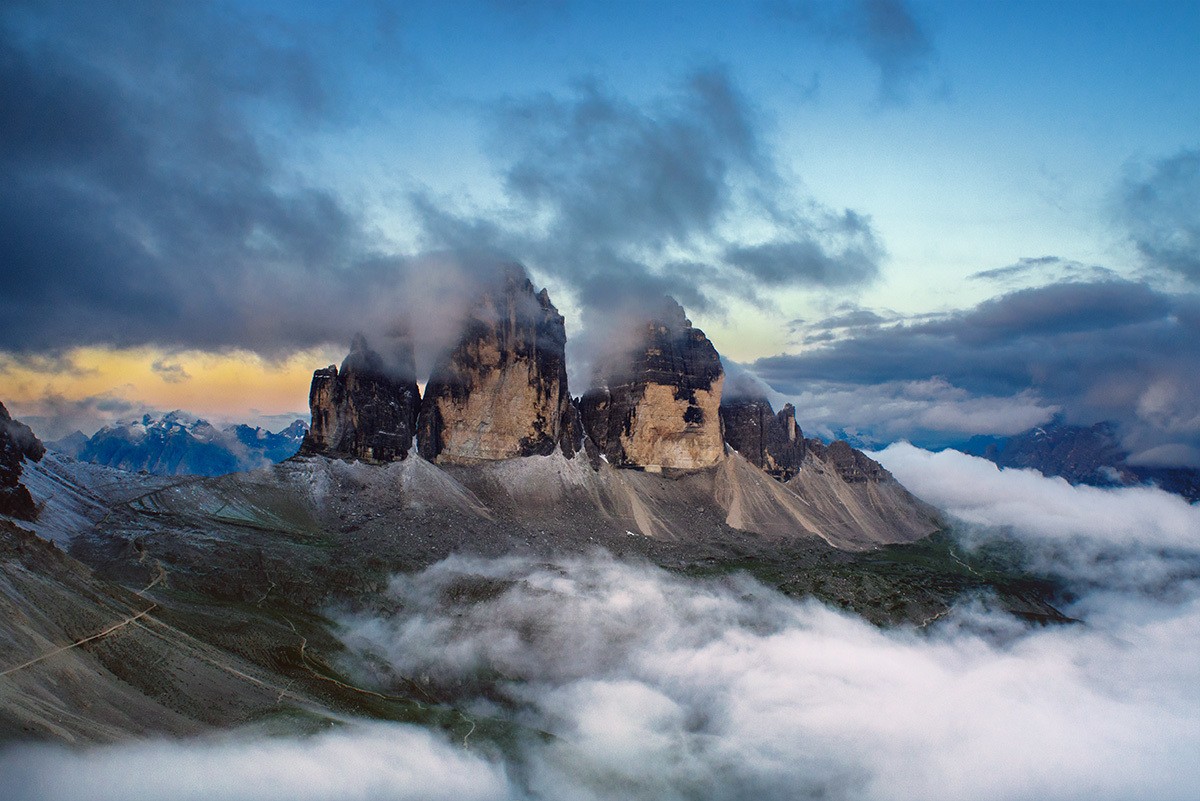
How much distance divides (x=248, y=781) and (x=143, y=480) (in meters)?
114

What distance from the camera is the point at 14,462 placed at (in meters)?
117

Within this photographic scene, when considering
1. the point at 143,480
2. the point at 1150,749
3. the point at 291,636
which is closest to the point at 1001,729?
the point at 1150,749

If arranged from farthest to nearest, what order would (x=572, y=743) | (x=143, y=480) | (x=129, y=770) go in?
(x=143, y=480), (x=572, y=743), (x=129, y=770)

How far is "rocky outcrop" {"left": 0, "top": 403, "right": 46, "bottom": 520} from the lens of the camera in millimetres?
110188

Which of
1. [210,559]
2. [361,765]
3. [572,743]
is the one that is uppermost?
[210,559]

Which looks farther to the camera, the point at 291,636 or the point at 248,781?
the point at 291,636

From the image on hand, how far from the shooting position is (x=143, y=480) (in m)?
157

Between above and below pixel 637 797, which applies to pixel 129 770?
above

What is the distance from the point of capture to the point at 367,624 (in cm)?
12800

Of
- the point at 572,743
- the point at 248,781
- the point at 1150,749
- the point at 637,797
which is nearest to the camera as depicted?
the point at 248,781

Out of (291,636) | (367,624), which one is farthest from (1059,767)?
(291,636)

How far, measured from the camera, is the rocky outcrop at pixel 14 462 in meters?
110

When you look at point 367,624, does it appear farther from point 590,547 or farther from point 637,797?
point 590,547

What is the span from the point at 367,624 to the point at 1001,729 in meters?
144
